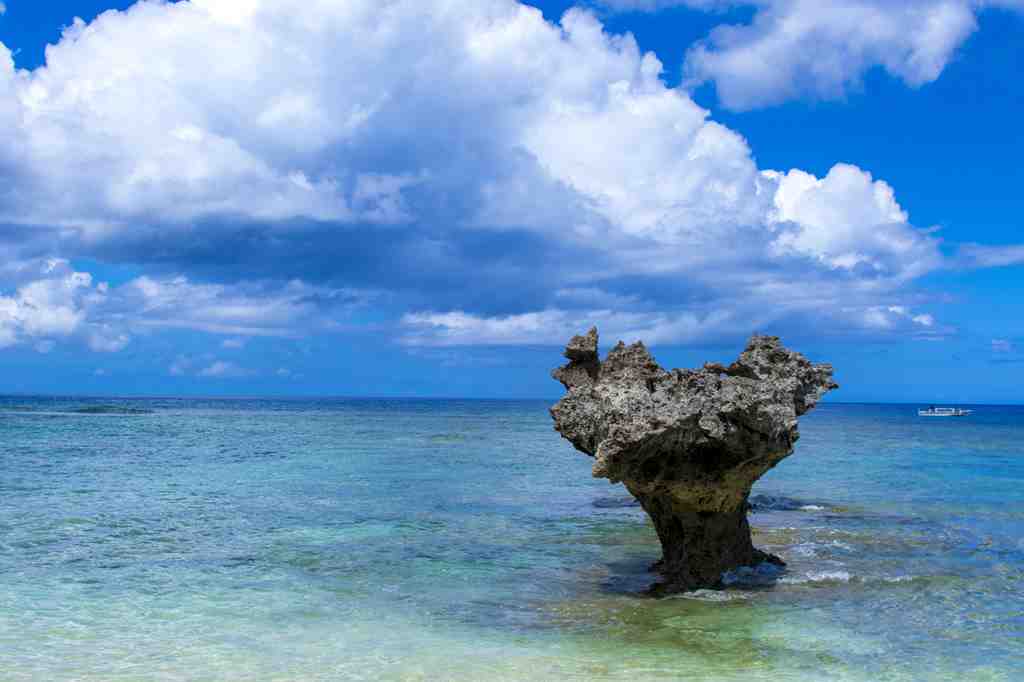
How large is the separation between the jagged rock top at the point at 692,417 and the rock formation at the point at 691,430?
0.02m

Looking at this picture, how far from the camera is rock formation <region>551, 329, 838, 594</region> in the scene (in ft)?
41.1

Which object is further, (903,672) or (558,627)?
(558,627)

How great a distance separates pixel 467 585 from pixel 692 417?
4.82m

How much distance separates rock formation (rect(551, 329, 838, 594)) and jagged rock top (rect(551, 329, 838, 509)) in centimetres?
2

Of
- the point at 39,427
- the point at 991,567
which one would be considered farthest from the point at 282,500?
the point at 39,427

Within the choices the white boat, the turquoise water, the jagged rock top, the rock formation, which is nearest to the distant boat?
the white boat

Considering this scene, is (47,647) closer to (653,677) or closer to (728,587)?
(653,677)

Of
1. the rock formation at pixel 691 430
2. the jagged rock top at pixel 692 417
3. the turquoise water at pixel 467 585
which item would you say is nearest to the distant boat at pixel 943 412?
the turquoise water at pixel 467 585

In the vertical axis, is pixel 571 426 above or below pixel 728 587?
above

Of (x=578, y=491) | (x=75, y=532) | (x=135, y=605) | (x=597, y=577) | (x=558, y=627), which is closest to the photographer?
(x=558, y=627)

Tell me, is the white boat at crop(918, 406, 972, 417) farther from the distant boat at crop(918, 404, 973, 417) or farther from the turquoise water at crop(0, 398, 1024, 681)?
the turquoise water at crop(0, 398, 1024, 681)

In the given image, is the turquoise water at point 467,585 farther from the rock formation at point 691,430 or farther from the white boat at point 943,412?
the white boat at point 943,412

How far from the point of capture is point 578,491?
28.0 meters

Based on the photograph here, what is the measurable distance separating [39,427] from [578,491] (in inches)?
1828
